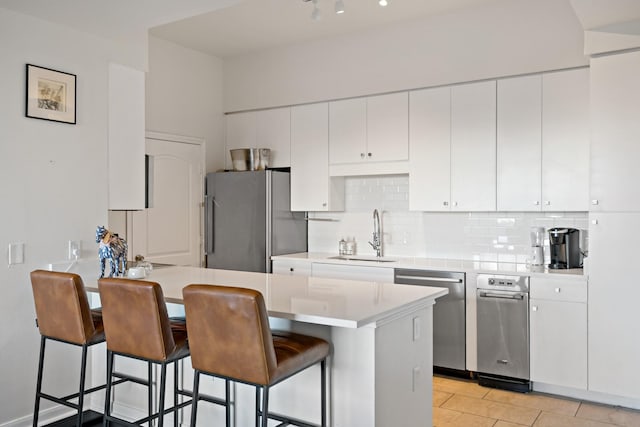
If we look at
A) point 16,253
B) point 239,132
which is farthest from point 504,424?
point 239,132

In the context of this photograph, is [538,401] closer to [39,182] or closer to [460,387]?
[460,387]

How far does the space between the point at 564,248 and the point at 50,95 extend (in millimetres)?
3779

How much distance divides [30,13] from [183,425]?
2.65m

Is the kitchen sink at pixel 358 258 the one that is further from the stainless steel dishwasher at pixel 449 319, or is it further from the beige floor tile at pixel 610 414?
the beige floor tile at pixel 610 414

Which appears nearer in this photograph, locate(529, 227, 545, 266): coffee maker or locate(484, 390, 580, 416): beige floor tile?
locate(484, 390, 580, 416): beige floor tile

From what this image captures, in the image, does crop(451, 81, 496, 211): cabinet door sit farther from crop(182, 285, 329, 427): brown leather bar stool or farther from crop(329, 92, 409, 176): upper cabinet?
crop(182, 285, 329, 427): brown leather bar stool

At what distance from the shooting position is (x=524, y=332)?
13.0 feet

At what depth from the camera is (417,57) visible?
15.6ft

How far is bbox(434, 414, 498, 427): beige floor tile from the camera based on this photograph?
3.42 meters

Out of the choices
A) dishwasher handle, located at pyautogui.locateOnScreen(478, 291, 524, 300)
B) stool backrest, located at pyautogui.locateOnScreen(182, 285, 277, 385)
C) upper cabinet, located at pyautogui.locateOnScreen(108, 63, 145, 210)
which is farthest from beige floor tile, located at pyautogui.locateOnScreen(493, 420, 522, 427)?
upper cabinet, located at pyautogui.locateOnScreen(108, 63, 145, 210)

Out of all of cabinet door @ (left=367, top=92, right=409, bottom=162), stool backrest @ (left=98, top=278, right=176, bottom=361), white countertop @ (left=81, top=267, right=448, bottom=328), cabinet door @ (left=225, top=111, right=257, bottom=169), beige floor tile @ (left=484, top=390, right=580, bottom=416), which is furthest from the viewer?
cabinet door @ (left=225, top=111, right=257, bottom=169)

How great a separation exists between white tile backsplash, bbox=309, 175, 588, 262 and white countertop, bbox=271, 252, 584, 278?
13 cm

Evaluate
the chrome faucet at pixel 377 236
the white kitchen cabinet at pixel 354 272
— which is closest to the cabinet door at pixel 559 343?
the white kitchen cabinet at pixel 354 272

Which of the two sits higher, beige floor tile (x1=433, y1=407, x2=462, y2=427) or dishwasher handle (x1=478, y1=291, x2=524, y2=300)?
dishwasher handle (x1=478, y1=291, x2=524, y2=300)
